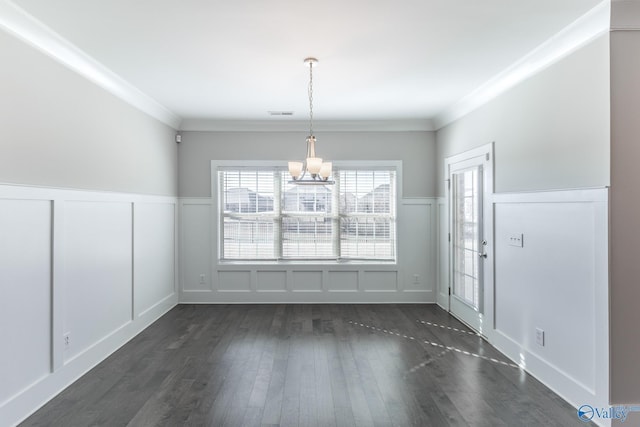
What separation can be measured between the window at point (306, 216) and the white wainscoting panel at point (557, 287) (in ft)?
6.93

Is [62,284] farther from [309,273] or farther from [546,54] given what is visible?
[546,54]

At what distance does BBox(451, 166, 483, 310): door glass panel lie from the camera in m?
4.39

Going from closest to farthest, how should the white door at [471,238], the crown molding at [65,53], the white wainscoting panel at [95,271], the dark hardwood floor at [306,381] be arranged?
1. the crown molding at [65,53]
2. the dark hardwood floor at [306,381]
3. the white wainscoting panel at [95,271]
4. the white door at [471,238]

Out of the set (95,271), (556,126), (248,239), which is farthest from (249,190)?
(556,126)

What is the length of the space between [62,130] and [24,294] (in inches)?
51.1

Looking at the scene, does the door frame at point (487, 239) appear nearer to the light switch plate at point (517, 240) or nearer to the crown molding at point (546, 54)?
the light switch plate at point (517, 240)

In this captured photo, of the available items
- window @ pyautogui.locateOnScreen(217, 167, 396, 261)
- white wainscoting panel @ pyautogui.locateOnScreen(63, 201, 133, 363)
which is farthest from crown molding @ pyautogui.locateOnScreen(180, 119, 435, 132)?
white wainscoting panel @ pyautogui.locateOnScreen(63, 201, 133, 363)

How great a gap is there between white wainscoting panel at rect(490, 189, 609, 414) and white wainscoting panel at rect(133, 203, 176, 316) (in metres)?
3.93

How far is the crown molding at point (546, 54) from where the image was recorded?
2527mm

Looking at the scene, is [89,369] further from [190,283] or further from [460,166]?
A: [460,166]

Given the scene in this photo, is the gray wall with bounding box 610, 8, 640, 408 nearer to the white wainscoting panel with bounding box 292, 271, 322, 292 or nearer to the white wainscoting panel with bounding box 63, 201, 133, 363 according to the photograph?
the white wainscoting panel with bounding box 292, 271, 322, 292

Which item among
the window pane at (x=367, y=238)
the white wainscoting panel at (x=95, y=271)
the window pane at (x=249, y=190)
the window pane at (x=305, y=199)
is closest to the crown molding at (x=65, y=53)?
the white wainscoting panel at (x=95, y=271)

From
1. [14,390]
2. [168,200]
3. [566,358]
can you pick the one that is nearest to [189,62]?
[168,200]

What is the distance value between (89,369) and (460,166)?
179 inches
